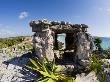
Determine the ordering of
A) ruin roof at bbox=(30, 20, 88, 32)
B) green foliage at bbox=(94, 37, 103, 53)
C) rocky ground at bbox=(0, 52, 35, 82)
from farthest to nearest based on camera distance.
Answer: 1. green foliage at bbox=(94, 37, 103, 53)
2. ruin roof at bbox=(30, 20, 88, 32)
3. rocky ground at bbox=(0, 52, 35, 82)

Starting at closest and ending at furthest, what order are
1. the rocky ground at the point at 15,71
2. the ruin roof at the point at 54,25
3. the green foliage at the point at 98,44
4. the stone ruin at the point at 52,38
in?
the rocky ground at the point at 15,71
the stone ruin at the point at 52,38
the ruin roof at the point at 54,25
the green foliage at the point at 98,44

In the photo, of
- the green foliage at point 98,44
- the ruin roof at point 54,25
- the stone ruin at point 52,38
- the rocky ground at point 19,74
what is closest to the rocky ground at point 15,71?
the rocky ground at point 19,74

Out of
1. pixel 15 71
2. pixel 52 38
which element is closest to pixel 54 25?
pixel 52 38

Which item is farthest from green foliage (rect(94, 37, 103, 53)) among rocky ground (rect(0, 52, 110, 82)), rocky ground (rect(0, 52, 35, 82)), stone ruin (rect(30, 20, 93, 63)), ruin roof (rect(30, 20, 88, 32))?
rocky ground (rect(0, 52, 35, 82))

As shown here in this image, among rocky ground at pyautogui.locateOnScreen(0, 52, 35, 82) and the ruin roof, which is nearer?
rocky ground at pyautogui.locateOnScreen(0, 52, 35, 82)

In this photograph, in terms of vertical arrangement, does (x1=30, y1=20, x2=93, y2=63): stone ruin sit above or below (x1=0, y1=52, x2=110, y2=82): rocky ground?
above

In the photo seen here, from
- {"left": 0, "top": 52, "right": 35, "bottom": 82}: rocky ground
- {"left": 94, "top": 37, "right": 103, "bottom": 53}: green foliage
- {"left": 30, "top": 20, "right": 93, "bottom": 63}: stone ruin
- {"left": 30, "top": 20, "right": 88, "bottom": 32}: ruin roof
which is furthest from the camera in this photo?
{"left": 94, "top": 37, "right": 103, "bottom": 53}: green foliage

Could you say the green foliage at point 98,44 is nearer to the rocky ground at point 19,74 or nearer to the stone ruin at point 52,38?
the stone ruin at point 52,38

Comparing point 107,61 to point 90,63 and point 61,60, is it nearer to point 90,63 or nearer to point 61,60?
point 90,63

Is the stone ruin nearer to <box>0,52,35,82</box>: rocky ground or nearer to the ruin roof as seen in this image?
the ruin roof

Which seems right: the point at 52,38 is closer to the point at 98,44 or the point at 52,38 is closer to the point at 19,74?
the point at 19,74

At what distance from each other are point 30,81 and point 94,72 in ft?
15.5

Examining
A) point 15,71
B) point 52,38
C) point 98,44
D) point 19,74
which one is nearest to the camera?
point 19,74

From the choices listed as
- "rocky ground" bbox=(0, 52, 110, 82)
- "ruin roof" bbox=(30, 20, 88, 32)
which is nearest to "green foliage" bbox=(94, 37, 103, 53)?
"rocky ground" bbox=(0, 52, 110, 82)
